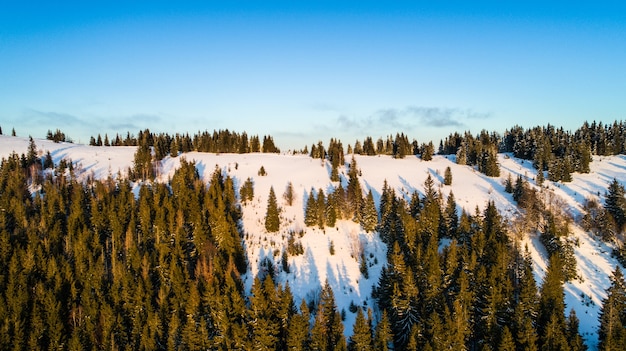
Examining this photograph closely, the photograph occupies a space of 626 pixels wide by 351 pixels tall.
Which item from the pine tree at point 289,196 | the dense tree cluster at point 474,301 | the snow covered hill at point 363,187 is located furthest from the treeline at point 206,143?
the dense tree cluster at point 474,301

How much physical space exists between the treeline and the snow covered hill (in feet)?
24.1

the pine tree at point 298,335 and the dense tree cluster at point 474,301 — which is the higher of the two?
the dense tree cluster at point 474,301

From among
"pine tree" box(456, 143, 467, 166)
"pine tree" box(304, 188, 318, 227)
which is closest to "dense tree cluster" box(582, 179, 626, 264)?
"pine tree" box(456, 143, 467, 166)

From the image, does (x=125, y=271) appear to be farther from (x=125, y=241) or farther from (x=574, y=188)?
(x=574, y=188)

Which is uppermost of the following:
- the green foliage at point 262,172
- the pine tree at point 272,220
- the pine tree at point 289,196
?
the green foliage at point 262,172

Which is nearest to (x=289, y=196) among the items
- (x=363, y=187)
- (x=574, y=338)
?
(x=363, y=187)

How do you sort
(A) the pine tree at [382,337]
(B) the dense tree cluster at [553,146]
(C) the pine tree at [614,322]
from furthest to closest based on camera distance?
1. (B) the dense tree cluster at [553,146]
2. (A) the pine tree at [382,337]
3. (C) the pine tree at [614,322]

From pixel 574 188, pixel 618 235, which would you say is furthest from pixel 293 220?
pixel 574 188

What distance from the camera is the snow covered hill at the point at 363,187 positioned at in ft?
199

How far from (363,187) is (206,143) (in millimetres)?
66297

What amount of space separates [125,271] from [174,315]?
1459 centimetres

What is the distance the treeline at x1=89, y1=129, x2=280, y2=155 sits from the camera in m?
130

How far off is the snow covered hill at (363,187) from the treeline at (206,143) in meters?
7.35

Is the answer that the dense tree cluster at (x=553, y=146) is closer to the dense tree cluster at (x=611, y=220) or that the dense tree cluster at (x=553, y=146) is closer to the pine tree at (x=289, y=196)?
the dense tree cluster at (x=611, y=220)
